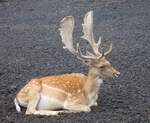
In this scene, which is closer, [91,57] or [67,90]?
[91,57]

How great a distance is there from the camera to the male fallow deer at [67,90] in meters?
7.57

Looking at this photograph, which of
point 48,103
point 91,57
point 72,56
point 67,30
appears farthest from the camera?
point 72,56

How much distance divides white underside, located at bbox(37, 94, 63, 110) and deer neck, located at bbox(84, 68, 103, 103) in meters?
0.42

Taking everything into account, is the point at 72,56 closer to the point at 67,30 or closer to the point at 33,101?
the point at 67,30

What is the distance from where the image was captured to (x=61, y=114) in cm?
743

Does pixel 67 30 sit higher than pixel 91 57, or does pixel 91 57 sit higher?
pixel 67 30

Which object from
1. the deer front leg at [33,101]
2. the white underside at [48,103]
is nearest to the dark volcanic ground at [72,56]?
the deer front leg at [33,101]

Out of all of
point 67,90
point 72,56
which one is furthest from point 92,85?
point 72,56

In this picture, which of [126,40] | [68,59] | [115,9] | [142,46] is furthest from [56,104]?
[115,9]

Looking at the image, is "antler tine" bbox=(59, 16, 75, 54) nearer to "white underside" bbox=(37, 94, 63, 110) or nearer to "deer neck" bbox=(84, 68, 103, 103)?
"deer neck" bbox=(84, 68, 103, 103)

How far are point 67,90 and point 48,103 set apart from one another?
1.09 feet

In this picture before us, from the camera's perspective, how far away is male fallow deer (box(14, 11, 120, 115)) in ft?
24.8

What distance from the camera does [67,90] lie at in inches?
305

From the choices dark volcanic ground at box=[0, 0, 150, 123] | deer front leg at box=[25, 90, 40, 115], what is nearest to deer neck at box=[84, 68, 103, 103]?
dark volcanic ground at box=[0, 0, 150, 123]
